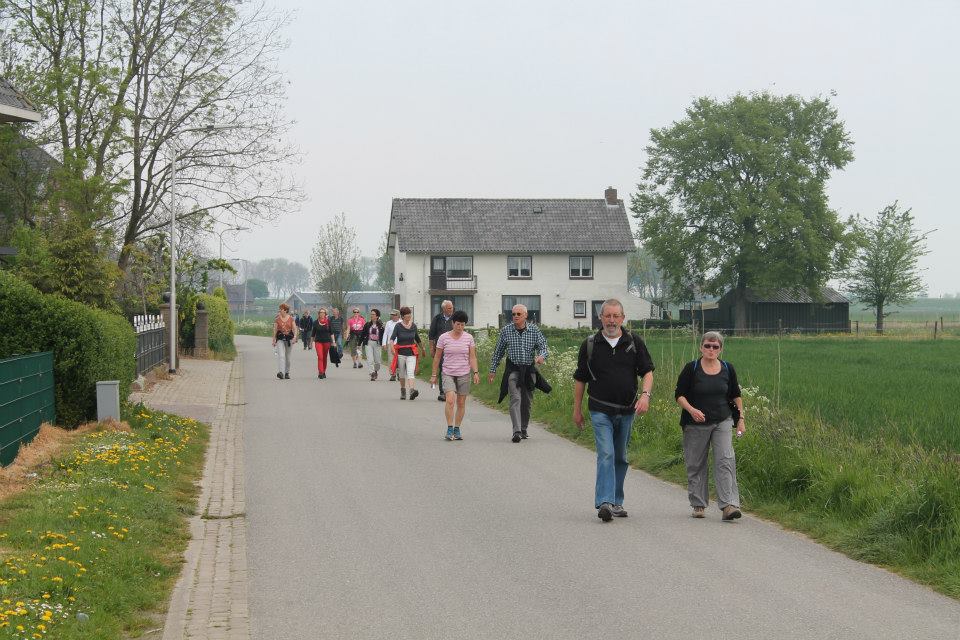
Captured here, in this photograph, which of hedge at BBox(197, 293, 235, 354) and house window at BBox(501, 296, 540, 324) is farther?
house window at BBox(501, 296, 540, 324)

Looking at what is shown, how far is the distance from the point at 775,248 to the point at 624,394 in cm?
5930

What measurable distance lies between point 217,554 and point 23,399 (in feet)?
16.9

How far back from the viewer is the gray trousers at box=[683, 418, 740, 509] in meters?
9.27

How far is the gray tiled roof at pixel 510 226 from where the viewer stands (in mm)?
70188

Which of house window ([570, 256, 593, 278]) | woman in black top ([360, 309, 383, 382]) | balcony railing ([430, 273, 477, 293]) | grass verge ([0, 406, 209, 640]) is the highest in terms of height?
house window ([570, 256, 593, 278])

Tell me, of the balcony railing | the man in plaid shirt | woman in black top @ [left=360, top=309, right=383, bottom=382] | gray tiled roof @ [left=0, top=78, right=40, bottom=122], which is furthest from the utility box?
the balcony railing

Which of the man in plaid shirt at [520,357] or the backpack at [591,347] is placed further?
the man in plaid shirt at [520,357]

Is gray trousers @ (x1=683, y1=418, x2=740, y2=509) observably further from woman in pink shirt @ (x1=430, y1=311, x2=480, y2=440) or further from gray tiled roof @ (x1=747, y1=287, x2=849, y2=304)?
gray tiled roof @ (x1=747, y1=287, x2=849, y2=304)

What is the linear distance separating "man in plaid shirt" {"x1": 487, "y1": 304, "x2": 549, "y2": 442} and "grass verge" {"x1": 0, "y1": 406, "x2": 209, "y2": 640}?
14.5ft

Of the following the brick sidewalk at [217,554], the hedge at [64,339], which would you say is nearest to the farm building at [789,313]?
the brick sidewalk at [217,554]

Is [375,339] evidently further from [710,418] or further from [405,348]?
[710,418]

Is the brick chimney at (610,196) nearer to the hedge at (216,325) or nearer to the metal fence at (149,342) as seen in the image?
the hedge at (216,325)

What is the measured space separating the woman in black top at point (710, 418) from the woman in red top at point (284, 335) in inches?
709

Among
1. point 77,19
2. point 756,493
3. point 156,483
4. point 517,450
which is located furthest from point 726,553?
point 77,19
